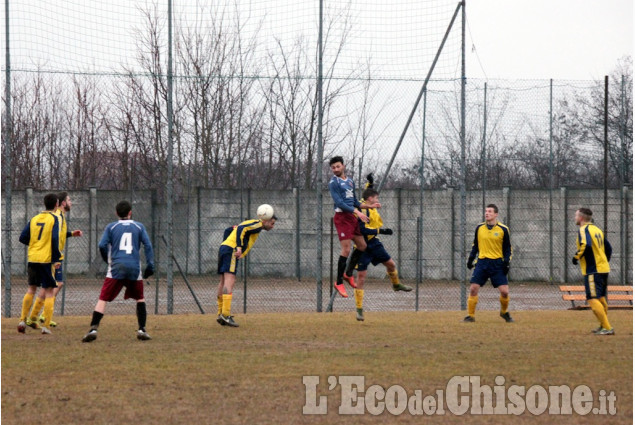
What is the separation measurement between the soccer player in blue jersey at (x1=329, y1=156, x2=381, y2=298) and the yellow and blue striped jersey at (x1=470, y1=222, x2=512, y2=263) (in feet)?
5.42

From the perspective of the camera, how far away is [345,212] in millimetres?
14562

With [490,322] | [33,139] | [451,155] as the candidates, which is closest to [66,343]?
Result: [490,322]

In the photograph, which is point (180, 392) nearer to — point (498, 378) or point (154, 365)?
point (154, 365)

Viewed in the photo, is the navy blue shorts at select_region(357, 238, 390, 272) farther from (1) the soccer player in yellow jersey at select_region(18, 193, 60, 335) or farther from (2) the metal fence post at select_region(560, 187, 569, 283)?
(2) the metal fence post at select_region(560, 187, 569, 283)

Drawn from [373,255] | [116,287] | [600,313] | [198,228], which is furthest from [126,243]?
[198,228]

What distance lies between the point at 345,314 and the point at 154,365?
7.10 m

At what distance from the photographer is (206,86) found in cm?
2317

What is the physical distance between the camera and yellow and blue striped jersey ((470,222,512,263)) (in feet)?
47.8

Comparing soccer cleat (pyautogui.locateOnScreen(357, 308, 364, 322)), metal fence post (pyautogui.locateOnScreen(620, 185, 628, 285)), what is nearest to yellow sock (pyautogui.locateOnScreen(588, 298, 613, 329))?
soccer cleat (pyautogui.locateOnScreen(357, 308, 364, 322))

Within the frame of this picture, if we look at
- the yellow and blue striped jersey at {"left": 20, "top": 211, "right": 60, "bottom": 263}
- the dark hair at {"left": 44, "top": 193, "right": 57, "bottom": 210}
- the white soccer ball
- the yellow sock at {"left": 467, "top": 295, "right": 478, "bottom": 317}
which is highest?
the dark hair at {"left": 44, "top": 193, "right": 57, "bottom": 210}

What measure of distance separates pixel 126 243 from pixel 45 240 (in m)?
1.92

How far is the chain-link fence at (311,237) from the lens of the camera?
1045 inches

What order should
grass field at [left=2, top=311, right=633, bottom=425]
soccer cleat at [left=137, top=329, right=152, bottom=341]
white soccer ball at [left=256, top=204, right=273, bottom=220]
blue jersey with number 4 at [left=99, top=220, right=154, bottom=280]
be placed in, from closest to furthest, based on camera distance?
grass field at [left=2, top=311, right=633, bottom=425] → blue jersey with number 4 at [left=99, top=220, right=154, bottom=280] → soccer cleat at [left=137, top=329, right=152, bottom=341] → white soccer ball at [left=256, top=204, right=273, bottom=220]

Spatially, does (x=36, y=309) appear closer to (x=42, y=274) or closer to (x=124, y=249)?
(x=42, y=274)
